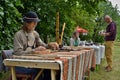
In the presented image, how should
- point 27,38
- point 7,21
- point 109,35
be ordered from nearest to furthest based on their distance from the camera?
point 27,38, point 7,21, point 109,35

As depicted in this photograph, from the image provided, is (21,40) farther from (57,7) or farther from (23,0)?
→ (57,7)

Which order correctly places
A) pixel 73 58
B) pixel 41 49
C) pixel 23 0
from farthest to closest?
pixel 23 0 < pixel 41 49 < pixel 73 58

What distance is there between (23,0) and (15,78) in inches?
157

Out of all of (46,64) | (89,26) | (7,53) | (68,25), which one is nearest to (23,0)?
(68,25)

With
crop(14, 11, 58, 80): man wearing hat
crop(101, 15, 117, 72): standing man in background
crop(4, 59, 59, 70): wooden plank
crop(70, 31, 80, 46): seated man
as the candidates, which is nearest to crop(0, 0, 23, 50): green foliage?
crop(14, 11, 58, 80): man wearing hat

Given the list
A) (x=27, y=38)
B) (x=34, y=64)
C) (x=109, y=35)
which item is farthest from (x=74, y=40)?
(x=34, y=64)

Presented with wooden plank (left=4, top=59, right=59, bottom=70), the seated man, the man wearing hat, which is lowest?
the seated man

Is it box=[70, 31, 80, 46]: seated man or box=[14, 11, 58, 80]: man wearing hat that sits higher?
box=[14, 11, 58, 80]: man wearing hat

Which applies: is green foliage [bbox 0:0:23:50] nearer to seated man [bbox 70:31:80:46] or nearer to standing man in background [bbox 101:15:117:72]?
seated man [bbox 70:31:80:46]

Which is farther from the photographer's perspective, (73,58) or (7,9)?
(7,9)

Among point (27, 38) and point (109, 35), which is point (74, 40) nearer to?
point (109, 35)

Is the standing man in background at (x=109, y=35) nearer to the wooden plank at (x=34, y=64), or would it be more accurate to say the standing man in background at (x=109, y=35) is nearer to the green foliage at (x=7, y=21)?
the green foliage at (x=7, y=21)

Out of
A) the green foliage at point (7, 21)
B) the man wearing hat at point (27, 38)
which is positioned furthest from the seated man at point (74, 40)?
the man wearing hat at point (27, 38)

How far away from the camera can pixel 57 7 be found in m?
7.99
